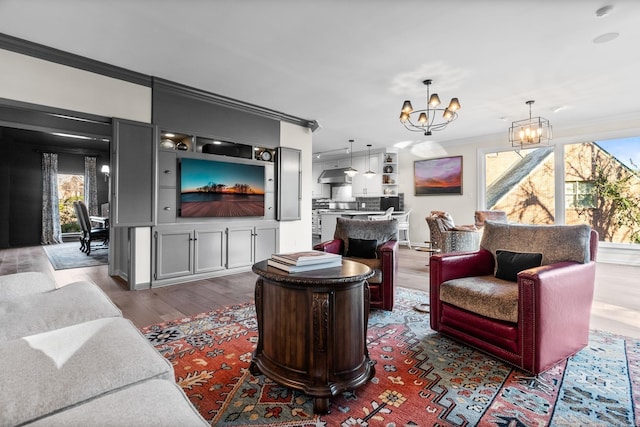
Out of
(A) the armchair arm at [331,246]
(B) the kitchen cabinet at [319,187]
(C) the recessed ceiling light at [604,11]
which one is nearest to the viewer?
(C) the recessed ceiling light at [604,11]

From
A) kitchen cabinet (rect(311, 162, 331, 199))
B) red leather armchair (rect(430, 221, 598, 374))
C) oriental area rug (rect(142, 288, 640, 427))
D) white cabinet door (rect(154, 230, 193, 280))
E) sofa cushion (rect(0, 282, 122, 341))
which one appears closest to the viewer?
sofa cushion (rect(0, 282, 122, 341))

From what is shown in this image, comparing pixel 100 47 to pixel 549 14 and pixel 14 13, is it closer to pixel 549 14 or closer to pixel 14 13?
pixel 14 13

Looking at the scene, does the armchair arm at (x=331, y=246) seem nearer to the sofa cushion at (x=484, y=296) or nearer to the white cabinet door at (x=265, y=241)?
the sofa cushion at (x=484, y=296)

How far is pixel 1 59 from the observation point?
2996 mm

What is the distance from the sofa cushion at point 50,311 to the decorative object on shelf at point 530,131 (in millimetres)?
5406

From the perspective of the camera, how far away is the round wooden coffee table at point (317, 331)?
162 centimetres

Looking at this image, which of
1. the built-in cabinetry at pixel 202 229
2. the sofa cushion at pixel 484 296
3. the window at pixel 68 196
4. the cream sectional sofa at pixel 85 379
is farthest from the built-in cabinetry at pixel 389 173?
the window at pixel 68 196

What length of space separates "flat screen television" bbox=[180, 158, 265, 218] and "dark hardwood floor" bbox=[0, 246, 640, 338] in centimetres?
96

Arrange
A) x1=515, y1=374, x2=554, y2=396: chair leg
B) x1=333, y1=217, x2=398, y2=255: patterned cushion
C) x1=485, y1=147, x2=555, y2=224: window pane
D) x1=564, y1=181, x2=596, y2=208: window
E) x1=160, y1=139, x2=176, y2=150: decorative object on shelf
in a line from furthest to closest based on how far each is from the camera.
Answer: x1=485, y1=147, x2=555, y2=224: window pane < x1=564, y1=181, x2=596, y2=208: window < x1=160, y1=139, x2=176, y2=150: decorative object on shelf < x1=333, y1=217, x2=398, y2=255: patterned cushion < x1=515, y1=374, x2=554, y2=396: chair leg

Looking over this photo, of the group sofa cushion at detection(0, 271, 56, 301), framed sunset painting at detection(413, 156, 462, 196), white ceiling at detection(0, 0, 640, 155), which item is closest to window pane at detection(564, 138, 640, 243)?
white ceiling at detection(0, 0, 640, 155)

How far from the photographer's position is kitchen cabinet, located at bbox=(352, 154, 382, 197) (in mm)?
8570

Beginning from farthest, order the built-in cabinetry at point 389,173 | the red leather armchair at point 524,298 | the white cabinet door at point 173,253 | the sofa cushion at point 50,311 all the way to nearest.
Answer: the built-in cabinetry at point 389,173 → the white cabinet door at point 173,253 → the red leather armchair at point 524,298 → the sofa cushion at point 50,311

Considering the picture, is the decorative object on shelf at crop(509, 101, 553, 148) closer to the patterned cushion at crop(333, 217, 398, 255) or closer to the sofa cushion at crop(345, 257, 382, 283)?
the patterned cushion at crop(333, 217, 398, 255)

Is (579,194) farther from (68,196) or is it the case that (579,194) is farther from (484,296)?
(68,196)
